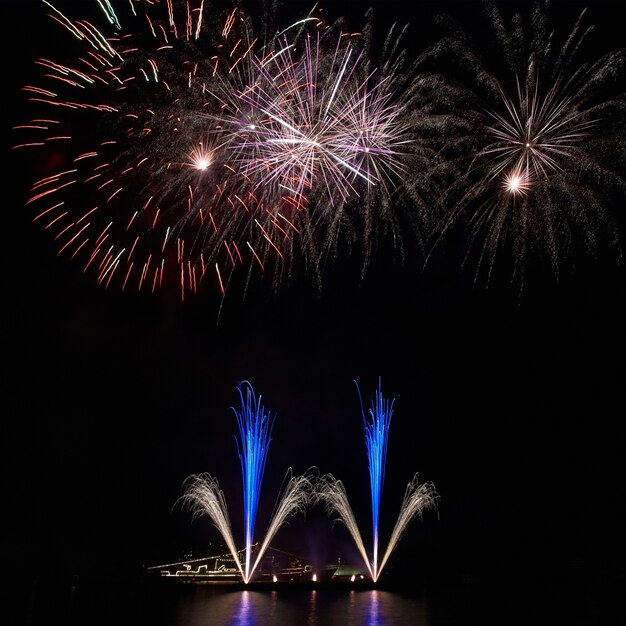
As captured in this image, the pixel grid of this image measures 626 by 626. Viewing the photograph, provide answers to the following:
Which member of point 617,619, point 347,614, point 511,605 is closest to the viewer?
point 617,619

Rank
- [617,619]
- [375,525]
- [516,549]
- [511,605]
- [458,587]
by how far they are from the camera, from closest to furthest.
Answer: [617,619] < [511,605] < [375,525] < [458,587] < [516,549]

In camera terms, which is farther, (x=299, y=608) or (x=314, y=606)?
(x=314, y=606)

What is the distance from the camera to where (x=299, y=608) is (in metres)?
26.9

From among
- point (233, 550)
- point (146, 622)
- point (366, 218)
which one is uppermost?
point (366, 218)

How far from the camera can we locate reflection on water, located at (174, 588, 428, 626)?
891 inches

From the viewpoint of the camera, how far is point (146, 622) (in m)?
22.0

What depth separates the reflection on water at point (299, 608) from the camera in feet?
74.2

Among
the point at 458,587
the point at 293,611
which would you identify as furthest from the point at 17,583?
the point at 458,587

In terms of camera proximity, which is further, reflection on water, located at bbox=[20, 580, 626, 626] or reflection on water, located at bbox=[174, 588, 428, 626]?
reflection on water, located at bbox=[174, 588, 428, 626]

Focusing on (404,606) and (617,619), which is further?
(404,606)

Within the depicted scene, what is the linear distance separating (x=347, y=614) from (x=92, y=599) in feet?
41.2

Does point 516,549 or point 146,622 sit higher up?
point 516,549

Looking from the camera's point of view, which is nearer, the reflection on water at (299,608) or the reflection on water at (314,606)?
the reflection on water at (314,606)

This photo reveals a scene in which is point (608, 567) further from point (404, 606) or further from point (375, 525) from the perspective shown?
point (404, 606)
